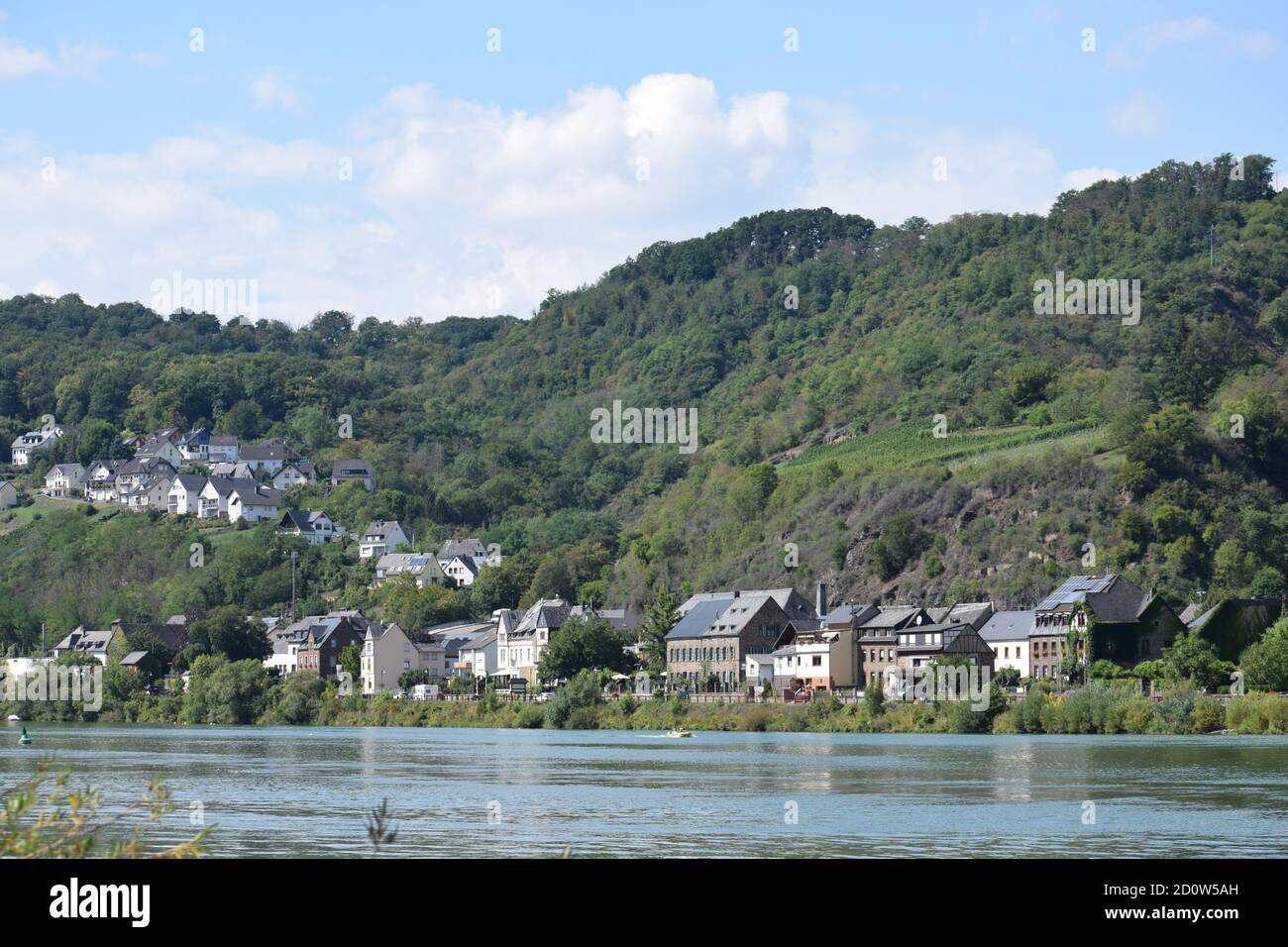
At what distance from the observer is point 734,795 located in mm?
42844

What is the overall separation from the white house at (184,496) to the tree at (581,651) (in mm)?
91388

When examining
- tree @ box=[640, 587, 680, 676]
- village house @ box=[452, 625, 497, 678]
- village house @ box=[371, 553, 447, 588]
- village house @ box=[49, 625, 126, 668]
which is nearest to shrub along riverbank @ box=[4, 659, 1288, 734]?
tree @ box=[640, 587, 680, 676]

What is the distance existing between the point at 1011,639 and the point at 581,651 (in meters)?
25.0

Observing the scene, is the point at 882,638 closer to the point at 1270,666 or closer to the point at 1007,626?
the point at 1007,626

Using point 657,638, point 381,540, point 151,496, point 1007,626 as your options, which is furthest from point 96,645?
point 1007,626

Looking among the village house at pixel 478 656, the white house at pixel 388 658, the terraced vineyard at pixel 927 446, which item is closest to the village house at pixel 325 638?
the white house at pixel 388 658

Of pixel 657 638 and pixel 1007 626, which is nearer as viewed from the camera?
pixel 1007 626

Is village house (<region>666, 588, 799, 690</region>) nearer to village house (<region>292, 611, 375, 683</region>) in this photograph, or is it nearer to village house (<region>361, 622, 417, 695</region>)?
village house (<region>361, 622, 417, 695</region>)

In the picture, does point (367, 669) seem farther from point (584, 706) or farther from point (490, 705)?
point (584, 706)

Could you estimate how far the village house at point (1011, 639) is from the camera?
96375 millimetres

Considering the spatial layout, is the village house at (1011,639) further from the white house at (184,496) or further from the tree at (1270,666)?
the white house at (184,496)

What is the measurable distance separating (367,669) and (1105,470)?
5331cm

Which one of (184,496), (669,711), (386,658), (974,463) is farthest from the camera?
(184,496)

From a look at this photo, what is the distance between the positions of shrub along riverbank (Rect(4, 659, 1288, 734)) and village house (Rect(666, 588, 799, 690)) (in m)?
10.9
